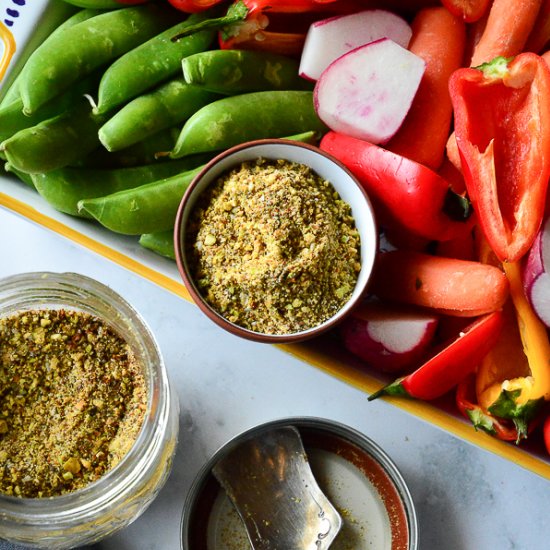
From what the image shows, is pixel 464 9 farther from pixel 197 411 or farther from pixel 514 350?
pixel 197 411

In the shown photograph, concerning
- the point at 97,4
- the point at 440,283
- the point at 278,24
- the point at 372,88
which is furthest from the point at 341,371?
the point at 97,4

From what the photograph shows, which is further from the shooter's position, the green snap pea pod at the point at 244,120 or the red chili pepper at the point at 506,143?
the green snap pea pod at the point at 244,120

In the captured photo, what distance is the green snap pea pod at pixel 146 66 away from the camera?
1202 millimetres

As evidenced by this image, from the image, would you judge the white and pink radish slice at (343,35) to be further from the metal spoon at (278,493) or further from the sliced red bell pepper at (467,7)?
the metal spoon at (278,493)

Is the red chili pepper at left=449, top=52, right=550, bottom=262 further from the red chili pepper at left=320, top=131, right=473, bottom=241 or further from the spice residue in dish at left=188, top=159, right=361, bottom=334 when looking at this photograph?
the spice residue in dish at left=188, top=159, right=361, bottom=334

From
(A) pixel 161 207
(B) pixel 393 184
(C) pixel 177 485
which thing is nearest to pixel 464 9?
(B) pixel 393 184

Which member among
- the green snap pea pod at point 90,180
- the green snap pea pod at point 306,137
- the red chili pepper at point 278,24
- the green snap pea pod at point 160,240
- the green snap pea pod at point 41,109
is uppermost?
the red chili pepper at point 278,24

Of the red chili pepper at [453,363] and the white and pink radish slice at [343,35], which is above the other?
the white and pink radish slice at [343,35]

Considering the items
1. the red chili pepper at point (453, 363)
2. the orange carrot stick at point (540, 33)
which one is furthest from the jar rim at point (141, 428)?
the orange carrot stick at point (540, 33)

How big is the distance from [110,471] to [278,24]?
697 millimetres

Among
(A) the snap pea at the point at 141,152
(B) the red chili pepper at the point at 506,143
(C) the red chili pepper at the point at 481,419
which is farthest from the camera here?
(A) the snap pea at the point at 141,152

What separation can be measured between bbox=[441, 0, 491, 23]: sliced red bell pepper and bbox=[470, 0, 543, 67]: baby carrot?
20 mm

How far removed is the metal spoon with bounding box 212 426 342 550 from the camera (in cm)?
130

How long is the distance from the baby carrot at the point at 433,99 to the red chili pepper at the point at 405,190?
73 millimetres
